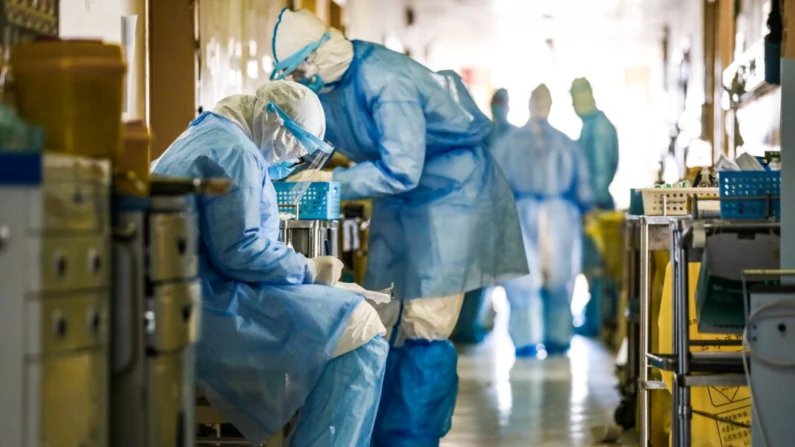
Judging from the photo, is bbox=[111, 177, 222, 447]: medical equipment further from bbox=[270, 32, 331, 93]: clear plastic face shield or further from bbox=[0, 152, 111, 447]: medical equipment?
bbox=[270, 32, 331, 93]: clear plastic face shield

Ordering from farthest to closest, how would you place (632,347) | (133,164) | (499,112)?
(499,112), (632,347), (133,164)

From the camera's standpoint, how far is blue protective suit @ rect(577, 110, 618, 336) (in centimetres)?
823

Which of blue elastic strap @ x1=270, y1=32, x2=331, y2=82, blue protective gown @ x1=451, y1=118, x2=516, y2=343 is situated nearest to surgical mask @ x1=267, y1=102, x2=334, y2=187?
blue elastic strap @ x1=270, y1=32, x2=331, y2=82

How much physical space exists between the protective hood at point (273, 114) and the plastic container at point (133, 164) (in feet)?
3.90

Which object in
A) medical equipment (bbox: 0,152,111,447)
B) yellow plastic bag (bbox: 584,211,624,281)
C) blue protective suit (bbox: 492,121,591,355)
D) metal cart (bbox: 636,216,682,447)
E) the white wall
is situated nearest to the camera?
medical equipment (bbox: 0,152,111,447)

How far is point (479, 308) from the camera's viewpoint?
26.0 ft

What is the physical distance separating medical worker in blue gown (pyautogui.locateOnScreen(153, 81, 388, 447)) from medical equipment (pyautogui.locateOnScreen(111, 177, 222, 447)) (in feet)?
2.96

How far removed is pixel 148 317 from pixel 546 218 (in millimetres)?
5846

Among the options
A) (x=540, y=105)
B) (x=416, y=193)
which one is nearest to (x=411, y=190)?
(x=416, y=193)

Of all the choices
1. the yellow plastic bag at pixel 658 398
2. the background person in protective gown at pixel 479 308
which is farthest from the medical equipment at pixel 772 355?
the background person in protective gown at pixel 479 308

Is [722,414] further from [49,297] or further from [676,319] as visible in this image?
[49,297]

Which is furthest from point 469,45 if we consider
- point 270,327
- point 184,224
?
point 184,224

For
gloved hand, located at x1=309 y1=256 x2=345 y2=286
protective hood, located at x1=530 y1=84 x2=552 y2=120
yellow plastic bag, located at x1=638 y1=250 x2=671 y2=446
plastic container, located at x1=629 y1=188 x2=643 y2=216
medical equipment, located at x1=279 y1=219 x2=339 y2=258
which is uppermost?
protective hood, located at x1=530 y1=84 x2=552 y2=120

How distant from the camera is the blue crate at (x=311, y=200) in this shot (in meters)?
3.83
